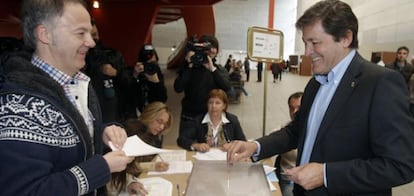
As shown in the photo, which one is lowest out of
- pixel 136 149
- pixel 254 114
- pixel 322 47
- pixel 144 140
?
pixel 254 114

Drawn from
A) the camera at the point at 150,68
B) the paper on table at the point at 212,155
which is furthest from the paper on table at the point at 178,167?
the camera at the point at 150,68

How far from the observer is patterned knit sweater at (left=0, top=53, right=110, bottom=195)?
801 millimetres

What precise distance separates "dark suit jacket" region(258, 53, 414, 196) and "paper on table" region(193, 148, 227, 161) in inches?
43.4

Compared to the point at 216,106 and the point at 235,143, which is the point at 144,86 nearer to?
the point at 216,106

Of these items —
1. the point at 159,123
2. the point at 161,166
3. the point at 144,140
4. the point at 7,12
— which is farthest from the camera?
the point at 7,12

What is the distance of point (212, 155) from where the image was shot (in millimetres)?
2344

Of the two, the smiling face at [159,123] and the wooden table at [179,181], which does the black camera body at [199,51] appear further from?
the wooden table at [179,181]

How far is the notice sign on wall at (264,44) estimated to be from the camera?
2975 mm

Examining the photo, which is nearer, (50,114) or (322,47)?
(50,114)

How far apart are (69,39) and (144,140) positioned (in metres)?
1.39

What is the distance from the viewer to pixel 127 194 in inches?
67.0

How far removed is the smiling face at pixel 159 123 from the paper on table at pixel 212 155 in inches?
15.3

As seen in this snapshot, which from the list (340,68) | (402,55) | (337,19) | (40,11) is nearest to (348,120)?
(340,68)

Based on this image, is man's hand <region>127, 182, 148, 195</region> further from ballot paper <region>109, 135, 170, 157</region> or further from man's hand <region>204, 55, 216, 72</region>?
man's hand <region>204, 55, 216, 72</region>
